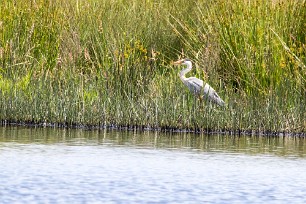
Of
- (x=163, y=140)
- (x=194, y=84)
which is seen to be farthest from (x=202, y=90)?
(x=163, y=140)

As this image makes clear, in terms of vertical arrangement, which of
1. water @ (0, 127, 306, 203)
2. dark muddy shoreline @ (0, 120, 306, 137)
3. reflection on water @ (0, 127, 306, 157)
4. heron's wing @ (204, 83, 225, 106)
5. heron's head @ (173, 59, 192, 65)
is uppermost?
heron's head @ (173, 59, 192, 65)

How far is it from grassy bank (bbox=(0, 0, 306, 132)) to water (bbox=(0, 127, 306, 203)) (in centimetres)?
53

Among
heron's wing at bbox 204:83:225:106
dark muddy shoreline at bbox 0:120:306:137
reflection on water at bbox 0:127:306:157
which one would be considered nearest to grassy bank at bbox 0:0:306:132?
dark muddy shoreline at bbox 0:120:306:137

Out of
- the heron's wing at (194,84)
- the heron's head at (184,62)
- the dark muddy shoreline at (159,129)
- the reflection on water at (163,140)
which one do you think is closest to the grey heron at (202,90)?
the heron's wing at (194,84)

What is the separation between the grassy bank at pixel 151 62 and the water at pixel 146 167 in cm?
53

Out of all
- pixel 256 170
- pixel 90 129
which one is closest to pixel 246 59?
pixel 90 129

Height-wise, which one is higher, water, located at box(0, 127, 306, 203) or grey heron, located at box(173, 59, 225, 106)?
grey heron, located at box(173, 59, 225, 106)

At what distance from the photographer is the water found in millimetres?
8461

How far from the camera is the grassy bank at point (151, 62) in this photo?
14.0m

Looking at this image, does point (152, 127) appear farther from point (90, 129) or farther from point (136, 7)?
point (136, 7)

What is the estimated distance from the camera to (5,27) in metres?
16.2

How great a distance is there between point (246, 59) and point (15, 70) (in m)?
3.74

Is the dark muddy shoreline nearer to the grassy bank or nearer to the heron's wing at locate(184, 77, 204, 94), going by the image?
the grassy bank

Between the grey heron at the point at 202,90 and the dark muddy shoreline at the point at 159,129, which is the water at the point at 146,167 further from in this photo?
the grey heron at the point at 202,90
